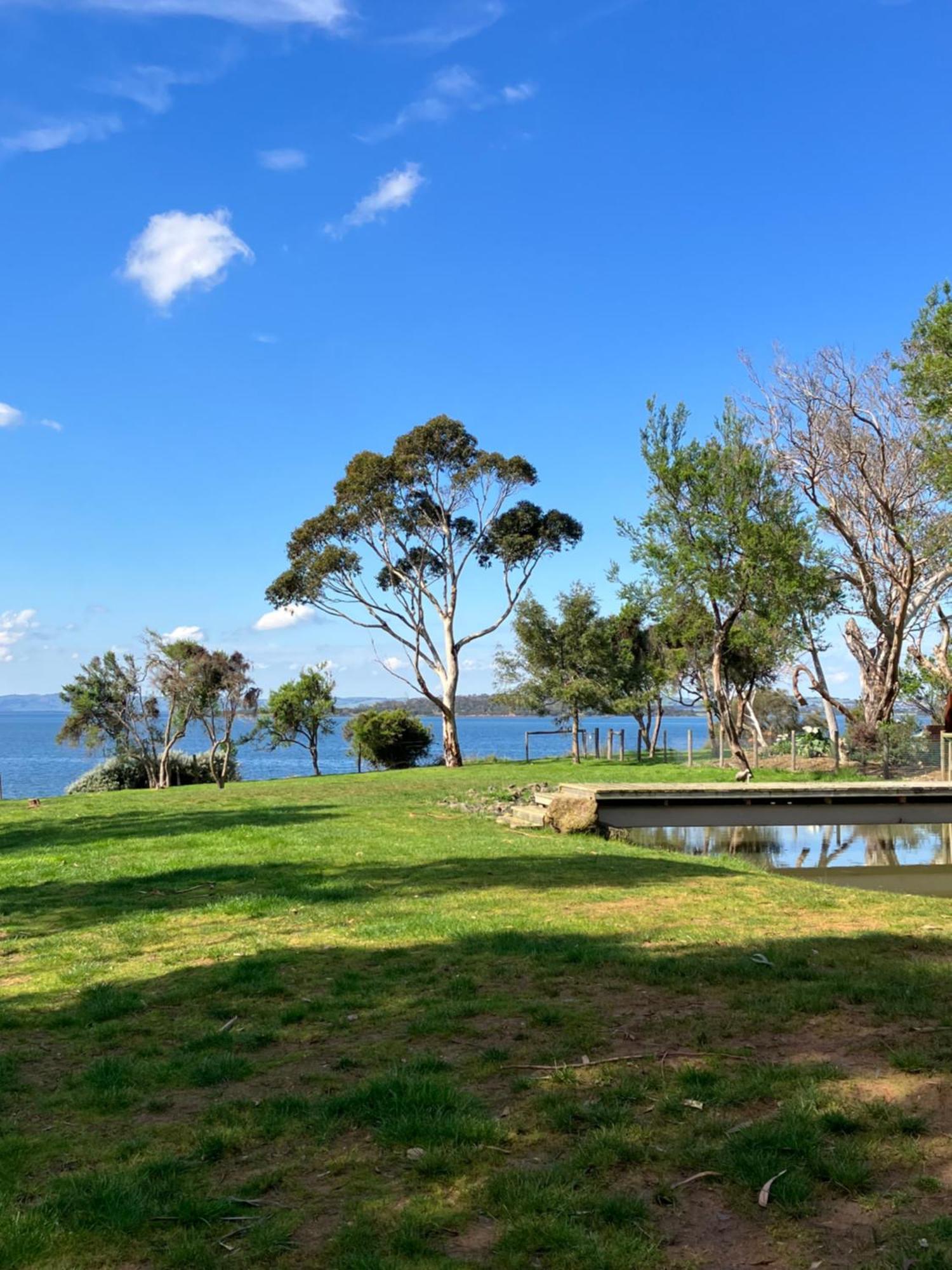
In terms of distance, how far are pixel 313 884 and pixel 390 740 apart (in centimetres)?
3211

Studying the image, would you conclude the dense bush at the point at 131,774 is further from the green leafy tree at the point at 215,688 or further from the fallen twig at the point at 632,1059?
the fallen twig at the point at 632,1059

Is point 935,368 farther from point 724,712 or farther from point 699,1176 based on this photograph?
point 699,1176

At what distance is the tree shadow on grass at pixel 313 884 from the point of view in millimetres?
9352

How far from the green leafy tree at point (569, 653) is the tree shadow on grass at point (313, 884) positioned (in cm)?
2986

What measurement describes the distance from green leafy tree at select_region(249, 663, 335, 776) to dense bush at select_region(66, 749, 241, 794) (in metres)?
3.96

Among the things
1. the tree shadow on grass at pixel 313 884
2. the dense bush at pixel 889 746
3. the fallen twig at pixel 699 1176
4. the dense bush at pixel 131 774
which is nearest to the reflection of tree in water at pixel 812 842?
the dense bush at pixel 889 746

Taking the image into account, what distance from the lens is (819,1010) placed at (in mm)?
5637

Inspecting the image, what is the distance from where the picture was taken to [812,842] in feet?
74.6

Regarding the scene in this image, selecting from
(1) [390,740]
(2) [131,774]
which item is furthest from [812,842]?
(2) [131,774]

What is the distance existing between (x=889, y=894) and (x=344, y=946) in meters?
6.91

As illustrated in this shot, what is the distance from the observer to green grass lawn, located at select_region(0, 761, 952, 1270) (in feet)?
10.9

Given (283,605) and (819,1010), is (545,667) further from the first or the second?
(819,1010)

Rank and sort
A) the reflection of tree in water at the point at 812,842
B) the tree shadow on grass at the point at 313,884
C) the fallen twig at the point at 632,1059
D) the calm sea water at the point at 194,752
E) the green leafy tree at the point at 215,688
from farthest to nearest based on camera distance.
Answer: the calm sea water at the point at 194,752, the green leafy tree at the point at 215,688, the reflection of tree in water at the point at 812,842, the tree shadow on grass at the point at 313,884, the fallen twig at the point at 632,1059

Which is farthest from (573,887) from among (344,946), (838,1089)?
(838,1089)
